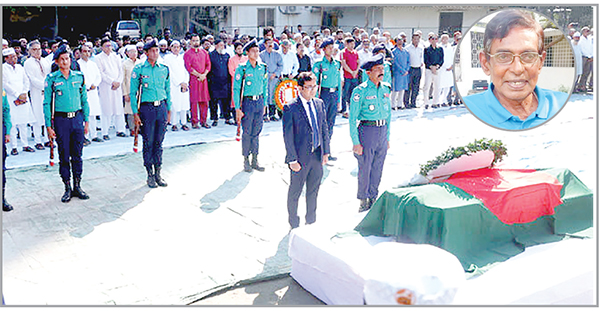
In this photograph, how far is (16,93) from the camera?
8.64m

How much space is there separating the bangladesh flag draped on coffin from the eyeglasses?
175 cm

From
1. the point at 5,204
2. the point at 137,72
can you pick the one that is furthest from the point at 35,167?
the point at 137,72

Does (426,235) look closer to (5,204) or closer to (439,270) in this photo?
(439,270)

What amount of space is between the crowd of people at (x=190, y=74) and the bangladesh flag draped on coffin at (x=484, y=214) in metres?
3.02

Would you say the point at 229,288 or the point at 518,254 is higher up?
the point at 518,254

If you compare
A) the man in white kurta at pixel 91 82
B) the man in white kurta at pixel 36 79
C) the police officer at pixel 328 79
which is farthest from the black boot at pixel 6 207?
the police officer at pixel 328 79

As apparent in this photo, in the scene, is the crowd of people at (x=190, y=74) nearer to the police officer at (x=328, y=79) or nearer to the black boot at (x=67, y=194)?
the police officer at (x=328, y=79)

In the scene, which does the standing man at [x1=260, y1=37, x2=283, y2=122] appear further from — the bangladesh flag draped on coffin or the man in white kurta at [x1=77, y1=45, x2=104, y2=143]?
the bangladesh flag draped on coffin

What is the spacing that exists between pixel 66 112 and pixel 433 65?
8.28m

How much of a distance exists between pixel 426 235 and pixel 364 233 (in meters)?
0.57

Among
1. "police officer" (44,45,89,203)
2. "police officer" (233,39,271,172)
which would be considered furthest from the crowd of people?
"police officer" (44,45,89,203)

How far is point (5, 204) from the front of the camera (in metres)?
6.64

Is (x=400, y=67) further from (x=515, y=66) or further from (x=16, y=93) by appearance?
(x=515, y=66)

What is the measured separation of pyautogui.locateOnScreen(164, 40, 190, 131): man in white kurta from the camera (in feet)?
34.1
